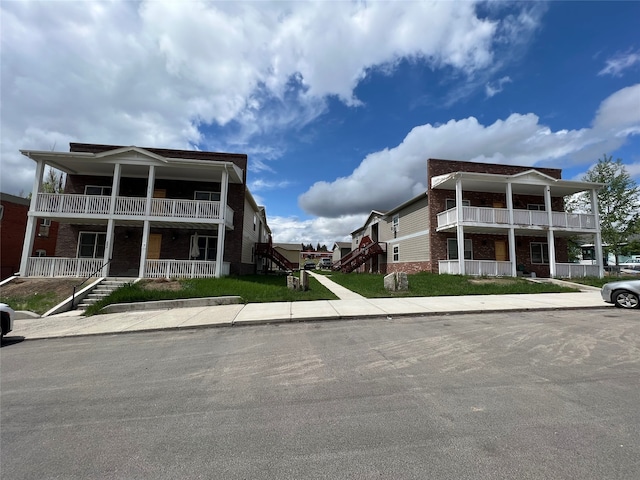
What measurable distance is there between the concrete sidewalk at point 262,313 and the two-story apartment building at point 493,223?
8056 millimetres

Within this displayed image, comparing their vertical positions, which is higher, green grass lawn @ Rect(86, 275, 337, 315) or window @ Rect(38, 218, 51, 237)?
window @ Rect(38, 218, 51, 237)

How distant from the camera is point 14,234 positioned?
72.0ft

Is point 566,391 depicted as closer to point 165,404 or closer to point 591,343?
point 591,343

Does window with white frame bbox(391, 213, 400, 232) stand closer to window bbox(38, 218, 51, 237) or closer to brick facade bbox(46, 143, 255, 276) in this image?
brick facade bbox(46, 143, 255, 276)

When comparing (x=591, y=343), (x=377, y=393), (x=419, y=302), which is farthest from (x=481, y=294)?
(x=377, y=393)

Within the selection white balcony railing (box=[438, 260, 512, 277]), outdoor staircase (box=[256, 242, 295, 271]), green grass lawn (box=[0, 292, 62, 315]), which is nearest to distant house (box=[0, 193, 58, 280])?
green grass lawn (box=[0, 292, 62, 315])

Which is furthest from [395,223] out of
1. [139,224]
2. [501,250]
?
[139,224]

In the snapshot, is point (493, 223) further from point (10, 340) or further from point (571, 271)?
point (10, 340)

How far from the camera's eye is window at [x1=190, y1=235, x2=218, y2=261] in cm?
1873

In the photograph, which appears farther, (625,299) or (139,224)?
(139,224)

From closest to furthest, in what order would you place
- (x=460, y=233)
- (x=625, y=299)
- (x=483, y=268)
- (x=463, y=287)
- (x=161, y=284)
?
1. (x=625, y=299)
2. (x=161, y=284)
3. (x=463, y=287)
4. (x=460, y=233)
5. (x=483, y=268)

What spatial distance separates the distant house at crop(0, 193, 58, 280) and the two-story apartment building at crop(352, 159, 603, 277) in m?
25.7

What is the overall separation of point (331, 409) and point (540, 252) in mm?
24241

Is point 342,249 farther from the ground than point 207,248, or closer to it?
farther from the ground
